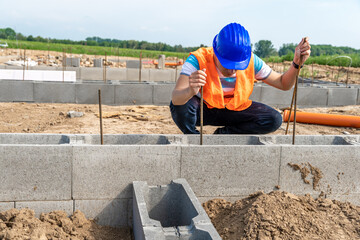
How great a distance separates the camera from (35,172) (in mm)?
2584

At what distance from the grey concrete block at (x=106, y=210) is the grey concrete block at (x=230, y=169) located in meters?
0.53

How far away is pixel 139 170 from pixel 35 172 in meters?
0.74

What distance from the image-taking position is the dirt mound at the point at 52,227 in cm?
225

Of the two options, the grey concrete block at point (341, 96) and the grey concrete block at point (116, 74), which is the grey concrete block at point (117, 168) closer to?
the grey concrete block at point (341, 96)

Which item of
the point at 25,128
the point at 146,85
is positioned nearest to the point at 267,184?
the point at 25,128

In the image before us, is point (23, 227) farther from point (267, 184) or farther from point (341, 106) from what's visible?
point (341, 106)

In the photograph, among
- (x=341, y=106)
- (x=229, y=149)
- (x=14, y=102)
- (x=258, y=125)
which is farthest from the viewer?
(x=341, y=106)

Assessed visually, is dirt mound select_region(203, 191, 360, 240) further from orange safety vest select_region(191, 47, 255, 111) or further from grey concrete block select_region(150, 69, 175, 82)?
grey concrete block select_region(150, 69, 175, 82)

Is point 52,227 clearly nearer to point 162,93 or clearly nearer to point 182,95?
point 182,95

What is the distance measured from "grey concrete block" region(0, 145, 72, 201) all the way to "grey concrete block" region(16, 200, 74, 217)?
0.09ft

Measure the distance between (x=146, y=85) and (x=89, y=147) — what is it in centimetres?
543

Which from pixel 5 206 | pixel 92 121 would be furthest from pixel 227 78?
pixel 92 121

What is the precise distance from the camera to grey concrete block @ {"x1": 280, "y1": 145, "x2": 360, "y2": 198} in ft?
9.78

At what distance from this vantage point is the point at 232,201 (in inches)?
115
